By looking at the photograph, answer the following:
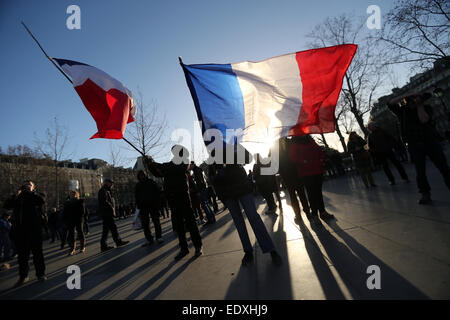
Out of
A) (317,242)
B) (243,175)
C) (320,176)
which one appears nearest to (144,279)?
(243,175)

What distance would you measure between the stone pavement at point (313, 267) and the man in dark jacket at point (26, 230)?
30cm

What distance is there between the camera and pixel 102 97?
504 centimetres

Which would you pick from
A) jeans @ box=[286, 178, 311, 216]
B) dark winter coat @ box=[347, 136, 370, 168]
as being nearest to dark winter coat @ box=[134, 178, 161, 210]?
jeans @ box=[286, 178, 311, 216]

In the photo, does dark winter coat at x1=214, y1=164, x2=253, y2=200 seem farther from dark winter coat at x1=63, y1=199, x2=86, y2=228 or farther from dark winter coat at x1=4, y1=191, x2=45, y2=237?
dark winter coat at x1=63, y1=199, x2=86, y2=228

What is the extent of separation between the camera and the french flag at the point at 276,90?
3818 mm

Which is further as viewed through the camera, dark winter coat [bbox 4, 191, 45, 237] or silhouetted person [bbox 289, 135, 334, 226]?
dark winter coat [bbox 4, 191, 45, 237]

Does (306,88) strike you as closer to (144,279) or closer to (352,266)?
(352,266)

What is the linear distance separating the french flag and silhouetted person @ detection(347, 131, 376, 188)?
452 cm

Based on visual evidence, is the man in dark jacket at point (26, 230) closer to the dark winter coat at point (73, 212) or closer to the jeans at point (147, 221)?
the jeans at point (147, 221)

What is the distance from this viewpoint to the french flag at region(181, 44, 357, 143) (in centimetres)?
382

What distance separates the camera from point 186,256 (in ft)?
13.9

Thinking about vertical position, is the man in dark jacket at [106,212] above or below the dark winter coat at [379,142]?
below

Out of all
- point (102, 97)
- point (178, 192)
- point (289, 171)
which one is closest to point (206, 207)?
point (178, 192)

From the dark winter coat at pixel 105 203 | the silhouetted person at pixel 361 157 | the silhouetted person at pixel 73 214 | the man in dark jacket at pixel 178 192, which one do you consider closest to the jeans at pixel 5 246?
the silhouetted person at pixel 73 214
